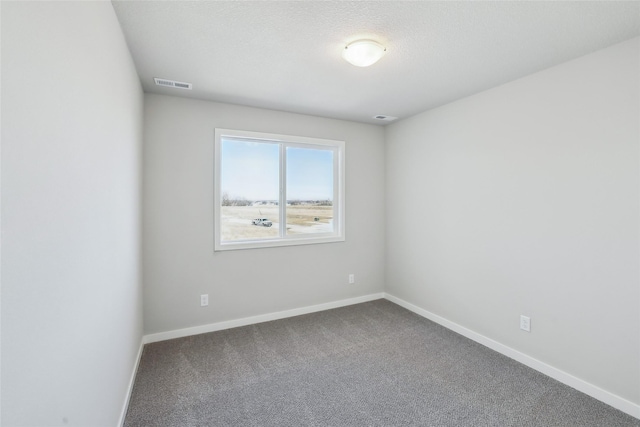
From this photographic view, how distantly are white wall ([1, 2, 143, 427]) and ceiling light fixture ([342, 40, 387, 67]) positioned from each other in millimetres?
1402

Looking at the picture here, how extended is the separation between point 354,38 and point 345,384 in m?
2.54

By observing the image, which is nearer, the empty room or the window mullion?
the empty room

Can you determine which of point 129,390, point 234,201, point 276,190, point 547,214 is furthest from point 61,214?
point 547,214

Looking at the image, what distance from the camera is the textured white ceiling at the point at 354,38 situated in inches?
67.2

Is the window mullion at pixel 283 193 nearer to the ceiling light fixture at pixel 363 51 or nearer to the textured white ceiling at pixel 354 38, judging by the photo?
the textured white ceiling at pixel 354 38

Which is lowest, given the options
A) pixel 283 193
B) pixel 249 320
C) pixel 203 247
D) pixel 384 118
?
pixel 249 320

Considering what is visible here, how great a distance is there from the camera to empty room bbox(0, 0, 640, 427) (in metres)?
1.01

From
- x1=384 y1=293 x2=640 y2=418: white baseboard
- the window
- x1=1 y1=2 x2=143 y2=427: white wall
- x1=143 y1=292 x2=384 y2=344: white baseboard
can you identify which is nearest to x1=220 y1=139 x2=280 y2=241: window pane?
the window

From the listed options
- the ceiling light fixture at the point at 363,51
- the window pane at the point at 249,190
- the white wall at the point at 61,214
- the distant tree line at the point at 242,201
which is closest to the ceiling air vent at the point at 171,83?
the window pane at the point at 249,190

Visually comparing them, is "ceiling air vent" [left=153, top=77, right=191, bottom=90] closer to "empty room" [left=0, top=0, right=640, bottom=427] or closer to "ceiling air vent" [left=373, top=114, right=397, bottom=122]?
"empty room" [left=0, top=0, right=640, bottom=427]

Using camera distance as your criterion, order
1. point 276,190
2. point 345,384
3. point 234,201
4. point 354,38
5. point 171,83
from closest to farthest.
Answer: point 354,38, point 345,384, point 171,83, point 234,201, point 276,190

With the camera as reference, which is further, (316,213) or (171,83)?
(316,213)

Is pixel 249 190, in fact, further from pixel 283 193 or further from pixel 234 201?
pixel 283 193

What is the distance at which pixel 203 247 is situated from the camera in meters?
3.21
